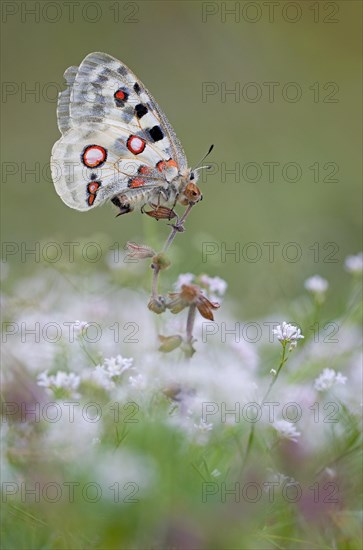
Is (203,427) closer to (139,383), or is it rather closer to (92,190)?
(139,383)

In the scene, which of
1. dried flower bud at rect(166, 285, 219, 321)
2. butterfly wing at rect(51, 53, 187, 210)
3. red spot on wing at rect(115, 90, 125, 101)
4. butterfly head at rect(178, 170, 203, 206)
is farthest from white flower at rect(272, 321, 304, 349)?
red spot on wing at rect(115, 90, 125, 101)

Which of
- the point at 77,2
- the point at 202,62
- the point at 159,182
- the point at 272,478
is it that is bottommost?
the point at 272,478

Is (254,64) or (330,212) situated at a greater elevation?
(254,64)

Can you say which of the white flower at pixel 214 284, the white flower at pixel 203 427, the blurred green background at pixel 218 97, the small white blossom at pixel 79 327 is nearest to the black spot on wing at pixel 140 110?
the white flower at pixel 214 284

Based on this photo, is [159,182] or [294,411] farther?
[159,182]

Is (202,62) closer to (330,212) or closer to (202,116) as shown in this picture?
(202,116)

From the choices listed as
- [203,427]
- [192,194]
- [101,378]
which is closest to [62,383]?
[101,378]

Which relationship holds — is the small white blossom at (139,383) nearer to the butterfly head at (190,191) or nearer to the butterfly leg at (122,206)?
the butterfly head at (190,191)

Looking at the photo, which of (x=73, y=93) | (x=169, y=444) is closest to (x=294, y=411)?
(x=169, y=444)
